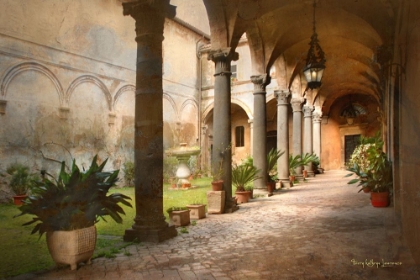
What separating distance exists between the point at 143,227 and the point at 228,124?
3.69m

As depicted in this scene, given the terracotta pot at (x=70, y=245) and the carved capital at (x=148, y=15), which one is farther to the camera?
the carved capital at (x=148, y=15)

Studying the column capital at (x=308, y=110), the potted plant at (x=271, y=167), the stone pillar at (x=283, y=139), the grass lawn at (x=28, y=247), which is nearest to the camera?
the grass lawn at (x=28, y=247)

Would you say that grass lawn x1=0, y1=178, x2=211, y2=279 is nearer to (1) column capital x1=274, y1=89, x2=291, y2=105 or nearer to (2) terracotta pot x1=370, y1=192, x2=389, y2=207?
(2) terracotta pot x1=370, y1=192, x2=389, y2=207

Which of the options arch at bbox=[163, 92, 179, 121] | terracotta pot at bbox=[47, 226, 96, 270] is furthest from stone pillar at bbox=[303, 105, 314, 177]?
terracotta pot at bbox=[47, 226, 96, 270]

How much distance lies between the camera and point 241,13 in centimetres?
834

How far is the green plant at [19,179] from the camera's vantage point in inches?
442

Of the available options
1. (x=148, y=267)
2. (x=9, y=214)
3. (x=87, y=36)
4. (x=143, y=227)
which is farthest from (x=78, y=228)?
(x=87, y=36)

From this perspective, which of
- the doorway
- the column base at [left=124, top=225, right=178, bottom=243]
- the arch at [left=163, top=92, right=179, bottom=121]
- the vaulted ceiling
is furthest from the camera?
the doorway

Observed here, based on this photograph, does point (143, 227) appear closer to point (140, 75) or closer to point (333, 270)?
point (140, 75)

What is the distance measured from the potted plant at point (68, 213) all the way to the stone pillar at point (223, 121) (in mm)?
4121

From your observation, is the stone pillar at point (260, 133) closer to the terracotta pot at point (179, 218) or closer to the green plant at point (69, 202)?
the terracotta pot at point (179, 218)

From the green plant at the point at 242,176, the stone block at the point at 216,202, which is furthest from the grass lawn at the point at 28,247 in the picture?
the green plant at the point at 242,176

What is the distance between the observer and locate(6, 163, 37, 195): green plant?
1123 cm

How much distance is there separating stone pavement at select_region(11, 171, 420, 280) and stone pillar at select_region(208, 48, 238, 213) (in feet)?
4.39
